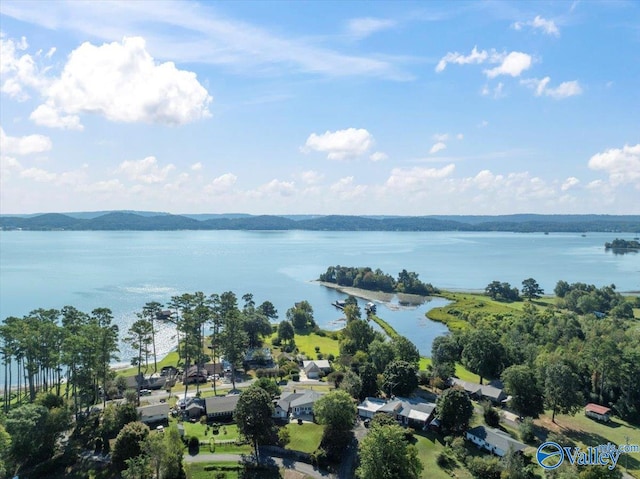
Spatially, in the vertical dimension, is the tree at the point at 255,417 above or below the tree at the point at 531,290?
above

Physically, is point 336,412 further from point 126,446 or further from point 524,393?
point 524,393

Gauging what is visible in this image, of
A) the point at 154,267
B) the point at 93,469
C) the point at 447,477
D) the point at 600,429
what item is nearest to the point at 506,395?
the point at 600,429

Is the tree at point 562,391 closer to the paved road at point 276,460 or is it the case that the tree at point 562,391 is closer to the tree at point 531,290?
the paved road at point 276,460

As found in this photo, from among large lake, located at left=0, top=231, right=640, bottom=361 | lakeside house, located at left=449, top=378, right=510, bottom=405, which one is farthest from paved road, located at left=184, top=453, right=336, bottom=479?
large lake, located at left=0, top=231, right=640, bottom=361

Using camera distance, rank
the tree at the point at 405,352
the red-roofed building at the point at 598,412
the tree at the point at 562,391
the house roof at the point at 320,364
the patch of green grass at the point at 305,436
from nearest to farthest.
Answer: the patch of green grass at the point at 305,436, the tree at the point at 562,391, the red-roofed building at the point at 598,412, the tree at the point at 405,352, the house roof at the point at 320,364

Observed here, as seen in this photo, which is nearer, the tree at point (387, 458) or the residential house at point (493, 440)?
the tree at point (387, 458)

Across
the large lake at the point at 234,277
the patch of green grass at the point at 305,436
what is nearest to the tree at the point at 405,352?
the patch of green grass at the point at 305,436

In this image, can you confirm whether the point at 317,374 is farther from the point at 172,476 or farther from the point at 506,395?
the point at 172,476

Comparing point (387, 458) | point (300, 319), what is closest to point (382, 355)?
point (387, 458)
